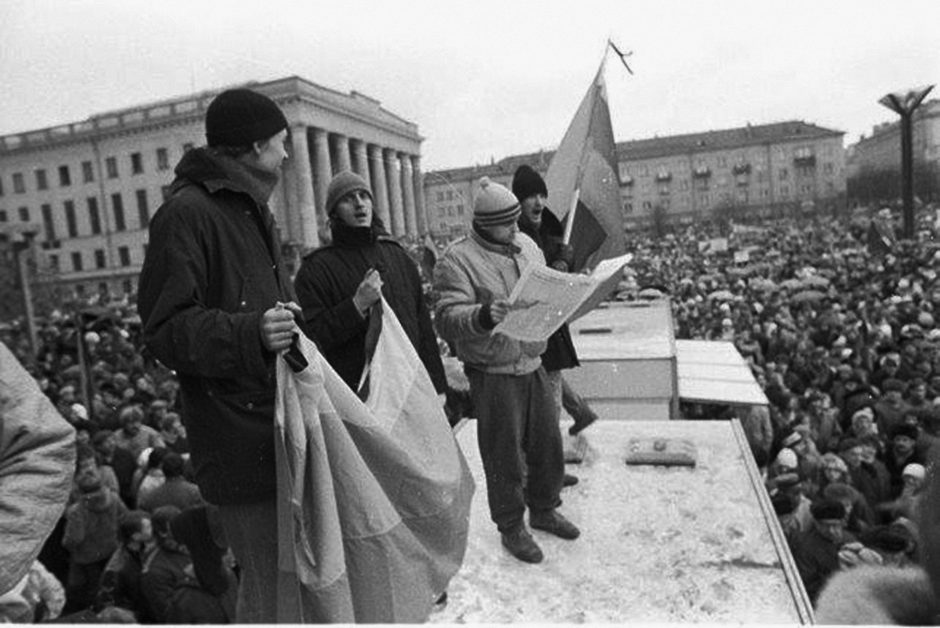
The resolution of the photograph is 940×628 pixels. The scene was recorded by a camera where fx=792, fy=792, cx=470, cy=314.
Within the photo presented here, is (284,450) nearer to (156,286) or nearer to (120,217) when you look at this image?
(156,286)

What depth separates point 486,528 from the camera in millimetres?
3453

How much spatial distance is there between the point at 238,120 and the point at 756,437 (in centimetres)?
652

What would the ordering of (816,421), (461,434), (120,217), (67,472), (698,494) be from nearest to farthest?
(67,472), (698,494), (461,434), (816,421), (120,217)

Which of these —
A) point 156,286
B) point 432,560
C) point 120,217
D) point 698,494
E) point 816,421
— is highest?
point 120,217

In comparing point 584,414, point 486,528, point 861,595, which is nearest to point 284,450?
point 861,595

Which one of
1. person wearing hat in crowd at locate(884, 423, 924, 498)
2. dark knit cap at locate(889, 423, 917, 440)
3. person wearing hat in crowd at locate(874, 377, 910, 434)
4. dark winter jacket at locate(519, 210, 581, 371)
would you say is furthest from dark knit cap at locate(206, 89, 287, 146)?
person wearing hat in crowd at locate(874, 377, 910, 434)

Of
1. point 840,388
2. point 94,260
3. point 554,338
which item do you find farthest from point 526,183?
point 94,260

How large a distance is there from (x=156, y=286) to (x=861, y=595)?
1.51 meters

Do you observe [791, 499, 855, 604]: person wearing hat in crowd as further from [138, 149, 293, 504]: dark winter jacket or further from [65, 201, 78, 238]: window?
[65, 201, 78, 238]: window

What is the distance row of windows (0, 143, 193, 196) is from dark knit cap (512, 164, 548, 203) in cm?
149

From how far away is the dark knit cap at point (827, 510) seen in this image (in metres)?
4.55

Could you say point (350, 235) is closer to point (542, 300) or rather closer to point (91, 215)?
point (542, 300)

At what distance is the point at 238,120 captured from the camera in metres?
1.93

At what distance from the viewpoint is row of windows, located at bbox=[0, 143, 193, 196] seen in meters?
4.04
